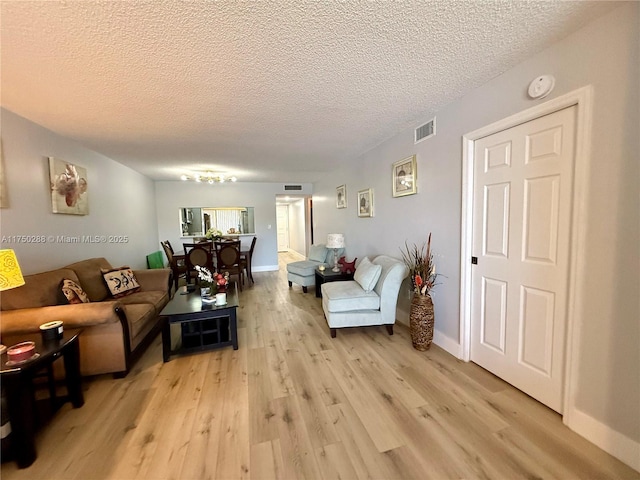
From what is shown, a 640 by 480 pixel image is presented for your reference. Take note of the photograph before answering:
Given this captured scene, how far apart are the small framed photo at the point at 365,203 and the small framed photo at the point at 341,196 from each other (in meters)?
0.66

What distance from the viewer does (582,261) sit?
1.51m

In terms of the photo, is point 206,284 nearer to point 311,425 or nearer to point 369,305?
point 369,305

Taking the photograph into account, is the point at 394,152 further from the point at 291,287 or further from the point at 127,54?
the point at 291,287

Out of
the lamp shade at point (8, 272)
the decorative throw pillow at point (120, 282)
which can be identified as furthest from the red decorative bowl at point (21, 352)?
the decorative throw pillow at point (120, 282)

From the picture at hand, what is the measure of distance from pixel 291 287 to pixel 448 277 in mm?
3276

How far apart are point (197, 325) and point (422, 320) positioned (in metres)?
2.41

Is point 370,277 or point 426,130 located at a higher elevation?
point 426,130

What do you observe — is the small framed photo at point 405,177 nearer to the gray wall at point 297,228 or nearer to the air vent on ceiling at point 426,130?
the air vent on ceiling at point 426,130

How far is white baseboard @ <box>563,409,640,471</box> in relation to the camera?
1342 millimetres

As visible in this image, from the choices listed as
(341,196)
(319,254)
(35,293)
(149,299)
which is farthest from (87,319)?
(341,196)

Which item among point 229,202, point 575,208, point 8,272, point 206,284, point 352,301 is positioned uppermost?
point 229,202

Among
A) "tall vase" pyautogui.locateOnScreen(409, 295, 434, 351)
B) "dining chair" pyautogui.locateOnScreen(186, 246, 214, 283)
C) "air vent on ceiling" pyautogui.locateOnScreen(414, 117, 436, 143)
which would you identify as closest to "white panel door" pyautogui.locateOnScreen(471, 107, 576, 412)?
"tall vase" pyautogui.locateOnScreen(409, 295, 434, 351)

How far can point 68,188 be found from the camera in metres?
3.03

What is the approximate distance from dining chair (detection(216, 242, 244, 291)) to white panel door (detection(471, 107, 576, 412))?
4.08 metres
